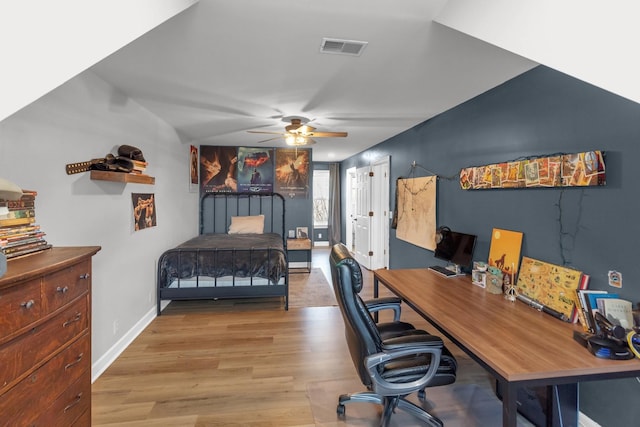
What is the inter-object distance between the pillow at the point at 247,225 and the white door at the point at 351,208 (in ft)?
7.73

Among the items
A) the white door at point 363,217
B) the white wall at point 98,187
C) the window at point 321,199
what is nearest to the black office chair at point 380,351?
the white wall at point 98,187

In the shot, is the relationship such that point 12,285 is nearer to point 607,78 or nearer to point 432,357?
point 432,357

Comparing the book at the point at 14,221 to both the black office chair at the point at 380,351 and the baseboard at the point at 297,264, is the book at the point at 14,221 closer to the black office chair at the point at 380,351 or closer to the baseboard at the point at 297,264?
the black office chair at the point at 380,351

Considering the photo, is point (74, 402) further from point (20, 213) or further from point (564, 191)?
point (564, 191)

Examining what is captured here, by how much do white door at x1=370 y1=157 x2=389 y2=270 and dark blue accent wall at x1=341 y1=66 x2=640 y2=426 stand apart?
1929 millimetres

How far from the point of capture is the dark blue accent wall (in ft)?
5.27

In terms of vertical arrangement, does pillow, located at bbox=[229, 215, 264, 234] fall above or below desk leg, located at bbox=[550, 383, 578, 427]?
above

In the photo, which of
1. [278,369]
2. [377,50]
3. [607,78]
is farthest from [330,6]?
Answer: [278,369]

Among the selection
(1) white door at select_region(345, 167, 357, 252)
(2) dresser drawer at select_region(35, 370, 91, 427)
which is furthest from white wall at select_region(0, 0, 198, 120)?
(1) white door at select_region(345, 167, 357, 252)

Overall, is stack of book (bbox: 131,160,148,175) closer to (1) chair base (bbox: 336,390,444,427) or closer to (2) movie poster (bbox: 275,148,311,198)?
(1) chair base (bbox: 336,390,444,427)

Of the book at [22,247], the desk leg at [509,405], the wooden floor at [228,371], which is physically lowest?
the wooden floor at [228,371]

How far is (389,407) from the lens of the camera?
1.71m

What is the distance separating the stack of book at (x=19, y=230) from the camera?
4.06 ft

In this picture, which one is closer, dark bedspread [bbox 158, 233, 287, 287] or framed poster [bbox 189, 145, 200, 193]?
dark bedspread [bbox 158, 233, 287, 287]
